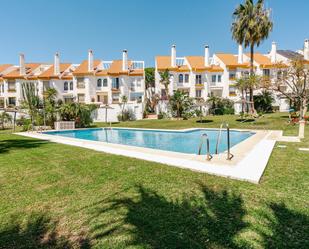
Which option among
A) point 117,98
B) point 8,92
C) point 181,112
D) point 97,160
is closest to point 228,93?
point 181,112

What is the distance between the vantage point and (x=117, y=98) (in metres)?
43.5

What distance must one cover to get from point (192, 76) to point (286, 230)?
137 ft

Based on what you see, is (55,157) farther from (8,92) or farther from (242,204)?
(8,92)

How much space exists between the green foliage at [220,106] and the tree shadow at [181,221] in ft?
119

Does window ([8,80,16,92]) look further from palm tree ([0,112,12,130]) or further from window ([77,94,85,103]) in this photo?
palm tree ([0,112,12,130])

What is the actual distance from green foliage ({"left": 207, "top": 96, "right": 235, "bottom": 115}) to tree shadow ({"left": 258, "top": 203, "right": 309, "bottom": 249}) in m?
36.9

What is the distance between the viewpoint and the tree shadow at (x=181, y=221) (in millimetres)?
3648

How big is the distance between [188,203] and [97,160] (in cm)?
499

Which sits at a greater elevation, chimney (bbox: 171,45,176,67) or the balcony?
chimney (bbox: 171,45,176,67)

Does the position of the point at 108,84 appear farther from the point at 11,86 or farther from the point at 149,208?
the point at 149,208

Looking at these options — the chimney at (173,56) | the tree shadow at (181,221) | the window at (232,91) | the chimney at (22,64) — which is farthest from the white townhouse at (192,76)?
the tree shadow at (181,221)

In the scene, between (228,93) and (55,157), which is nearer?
(55,157)

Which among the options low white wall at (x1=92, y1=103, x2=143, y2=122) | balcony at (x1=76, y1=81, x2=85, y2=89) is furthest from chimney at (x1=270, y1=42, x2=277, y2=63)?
balcony at (x1=76, y1=81, x2=85, y2=89)

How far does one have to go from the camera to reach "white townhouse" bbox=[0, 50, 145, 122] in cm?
4262
